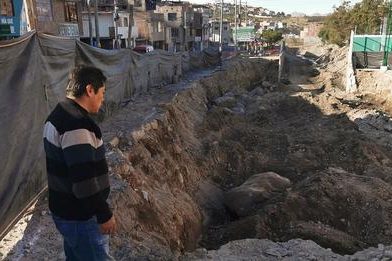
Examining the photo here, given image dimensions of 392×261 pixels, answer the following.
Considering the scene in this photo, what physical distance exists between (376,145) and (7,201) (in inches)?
465

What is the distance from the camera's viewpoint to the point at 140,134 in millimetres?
9453

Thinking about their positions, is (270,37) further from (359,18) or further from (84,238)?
(84,238)

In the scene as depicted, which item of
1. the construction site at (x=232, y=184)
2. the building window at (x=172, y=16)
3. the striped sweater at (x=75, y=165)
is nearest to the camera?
the striped sweater at (x=75, y=165)

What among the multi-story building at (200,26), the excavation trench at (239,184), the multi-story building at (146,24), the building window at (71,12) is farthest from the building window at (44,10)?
the multi-story building at (200,26)

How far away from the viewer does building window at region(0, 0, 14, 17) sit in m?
23.3

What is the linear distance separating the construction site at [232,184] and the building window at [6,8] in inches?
412

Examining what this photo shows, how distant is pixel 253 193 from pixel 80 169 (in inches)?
257

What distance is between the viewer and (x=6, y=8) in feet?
77.6

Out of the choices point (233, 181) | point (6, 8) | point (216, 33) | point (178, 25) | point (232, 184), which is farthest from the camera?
point (216, 33)

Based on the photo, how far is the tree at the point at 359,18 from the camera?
41075 millimetres

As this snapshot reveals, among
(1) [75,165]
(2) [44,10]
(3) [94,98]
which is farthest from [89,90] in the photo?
(2) [44,10]

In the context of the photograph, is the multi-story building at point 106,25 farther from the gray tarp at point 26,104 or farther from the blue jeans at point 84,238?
the blue jeans at point 84,238

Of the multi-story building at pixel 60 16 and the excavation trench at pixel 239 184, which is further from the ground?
the multi-story building at pixel 60 16

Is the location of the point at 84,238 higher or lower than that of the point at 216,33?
higher
